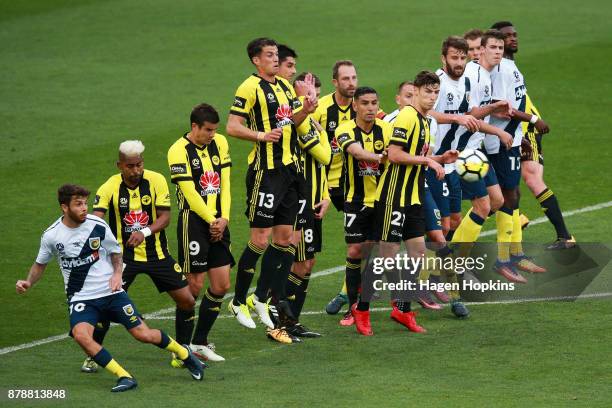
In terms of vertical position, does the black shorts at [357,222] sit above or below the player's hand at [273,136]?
below

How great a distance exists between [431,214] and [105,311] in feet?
13.3

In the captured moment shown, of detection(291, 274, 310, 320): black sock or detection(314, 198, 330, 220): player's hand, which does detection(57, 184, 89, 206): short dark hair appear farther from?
detection(314, 198, 330, 220): player's hand

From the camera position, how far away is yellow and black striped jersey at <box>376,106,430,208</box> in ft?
38.3

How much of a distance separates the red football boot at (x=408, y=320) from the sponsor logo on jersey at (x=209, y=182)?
217 centimetres

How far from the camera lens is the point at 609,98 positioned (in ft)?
76.2

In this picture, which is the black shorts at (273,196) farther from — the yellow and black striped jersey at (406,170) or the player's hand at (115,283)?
the player's hand at (115,283)

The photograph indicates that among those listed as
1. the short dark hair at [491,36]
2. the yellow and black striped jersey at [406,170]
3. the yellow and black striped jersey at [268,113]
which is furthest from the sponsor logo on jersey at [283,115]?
the short dark hair at [491,36]

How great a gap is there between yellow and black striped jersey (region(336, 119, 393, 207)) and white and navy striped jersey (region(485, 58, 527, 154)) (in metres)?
2.21

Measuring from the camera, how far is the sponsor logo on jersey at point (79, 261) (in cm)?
1013

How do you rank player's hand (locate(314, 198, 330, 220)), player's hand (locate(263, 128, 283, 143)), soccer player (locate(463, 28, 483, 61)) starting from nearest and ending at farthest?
player's hand (locate(263, 128, 283, 143)) < player's hand (locate(314, 198, 330, 220)) < soccer player (locate(463, 28, 483, 61))

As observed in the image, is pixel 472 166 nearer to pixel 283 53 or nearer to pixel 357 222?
pixel 357 222

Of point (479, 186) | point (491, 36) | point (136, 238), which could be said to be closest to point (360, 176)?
point (479, 186)

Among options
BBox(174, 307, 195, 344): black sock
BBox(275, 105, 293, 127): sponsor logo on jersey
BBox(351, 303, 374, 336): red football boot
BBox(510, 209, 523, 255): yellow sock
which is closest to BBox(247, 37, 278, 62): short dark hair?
BBox(275, 105, 293, 127): sponsor logo on jersey

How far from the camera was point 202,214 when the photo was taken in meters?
11.0
